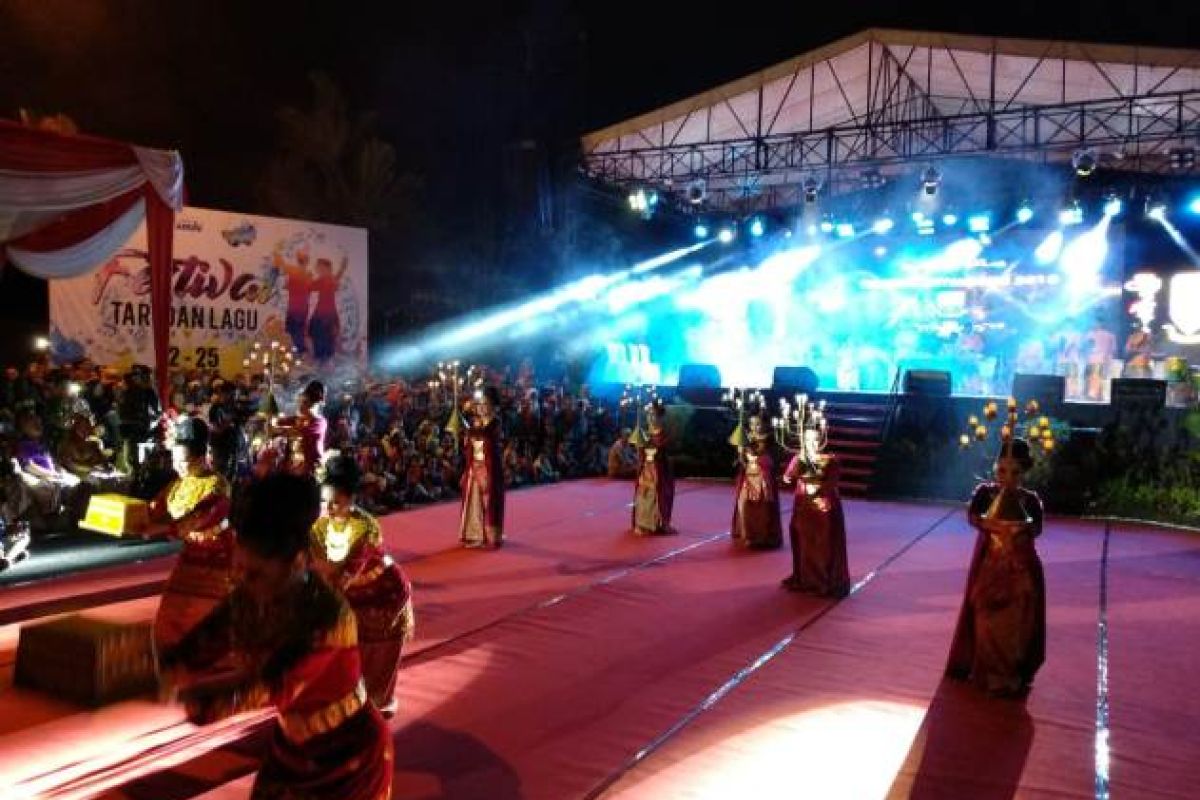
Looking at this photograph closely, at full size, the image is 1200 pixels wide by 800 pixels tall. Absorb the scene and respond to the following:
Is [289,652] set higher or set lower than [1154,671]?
higher

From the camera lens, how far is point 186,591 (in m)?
4.64

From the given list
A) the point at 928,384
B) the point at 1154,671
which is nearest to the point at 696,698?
the point at 1154,671

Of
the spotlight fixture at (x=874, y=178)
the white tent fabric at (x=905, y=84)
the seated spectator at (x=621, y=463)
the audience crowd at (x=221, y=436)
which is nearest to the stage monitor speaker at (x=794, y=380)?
the seated spectator at (x=621, y=463)

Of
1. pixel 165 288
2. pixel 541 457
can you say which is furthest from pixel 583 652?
pixel 541 457

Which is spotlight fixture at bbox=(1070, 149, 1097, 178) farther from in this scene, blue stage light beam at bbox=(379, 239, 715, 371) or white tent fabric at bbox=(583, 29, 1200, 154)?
blue stage light beam at bbox=(379, 239, 715, 371)

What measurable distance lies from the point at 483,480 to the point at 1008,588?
485 centimetres

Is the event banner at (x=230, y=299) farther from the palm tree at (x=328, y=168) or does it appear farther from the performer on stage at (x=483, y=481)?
the performer on stage at (x=483, y=481)

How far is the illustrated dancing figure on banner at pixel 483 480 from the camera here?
27.8 ft

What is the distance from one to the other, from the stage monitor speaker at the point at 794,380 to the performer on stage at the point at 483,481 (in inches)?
320

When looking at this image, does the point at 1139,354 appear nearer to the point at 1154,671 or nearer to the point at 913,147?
the point at 913,147

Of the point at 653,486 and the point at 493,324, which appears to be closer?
the point at 653,486

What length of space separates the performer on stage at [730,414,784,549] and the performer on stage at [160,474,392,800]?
685cm

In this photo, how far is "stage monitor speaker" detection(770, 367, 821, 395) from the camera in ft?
51.6

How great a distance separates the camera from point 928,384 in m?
14.4
